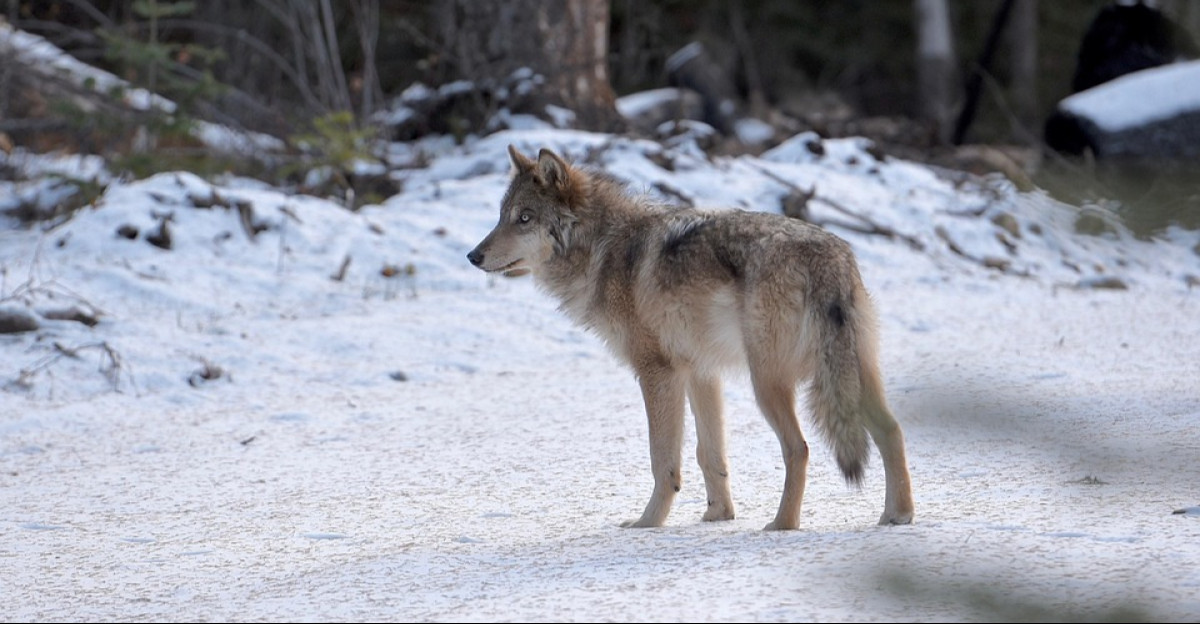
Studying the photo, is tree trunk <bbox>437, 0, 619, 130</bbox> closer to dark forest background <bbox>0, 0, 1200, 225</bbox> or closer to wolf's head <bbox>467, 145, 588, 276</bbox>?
dark forest background <bbox>0, 0, 1200, 225</bbox>

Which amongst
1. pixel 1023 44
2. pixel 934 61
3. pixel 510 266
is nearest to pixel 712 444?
pixel 510 266

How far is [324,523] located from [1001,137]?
20.0 metres

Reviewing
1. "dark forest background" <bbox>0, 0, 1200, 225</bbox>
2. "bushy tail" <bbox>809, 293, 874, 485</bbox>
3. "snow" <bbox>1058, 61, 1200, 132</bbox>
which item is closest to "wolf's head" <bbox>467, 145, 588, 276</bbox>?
"bushy tail" <bbox>809, 293, 874, 485</bbox>

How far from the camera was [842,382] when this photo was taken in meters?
4.36

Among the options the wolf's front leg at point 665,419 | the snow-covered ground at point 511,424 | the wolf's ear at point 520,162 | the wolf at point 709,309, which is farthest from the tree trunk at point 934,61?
the wolf's front leg at point 665,419

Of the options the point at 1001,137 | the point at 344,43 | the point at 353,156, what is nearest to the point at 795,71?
the point at 1001,137

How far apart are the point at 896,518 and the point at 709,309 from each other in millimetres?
1054

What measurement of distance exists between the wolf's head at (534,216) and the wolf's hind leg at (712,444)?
0.94 meters

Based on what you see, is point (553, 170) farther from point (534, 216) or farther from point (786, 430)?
point (786, 430)

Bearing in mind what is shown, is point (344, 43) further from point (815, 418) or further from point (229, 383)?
point (815, 418)

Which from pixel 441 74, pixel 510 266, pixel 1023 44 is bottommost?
pixel 1023 44

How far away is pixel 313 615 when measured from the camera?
3559 mm

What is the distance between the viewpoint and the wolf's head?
18.8ft

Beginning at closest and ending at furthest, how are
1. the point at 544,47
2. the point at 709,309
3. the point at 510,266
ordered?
the point at 709,309 < the point at 510,266 < the point at 544,47
